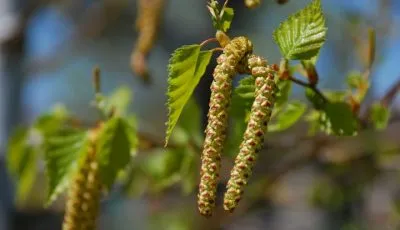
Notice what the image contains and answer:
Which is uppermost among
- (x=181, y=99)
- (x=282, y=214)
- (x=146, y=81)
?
(x=181, y=99)

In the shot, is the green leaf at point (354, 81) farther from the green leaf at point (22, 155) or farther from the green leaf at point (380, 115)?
the green leaf at point (22, 155)

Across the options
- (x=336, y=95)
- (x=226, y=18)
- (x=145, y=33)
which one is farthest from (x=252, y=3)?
(x=145, y=33)

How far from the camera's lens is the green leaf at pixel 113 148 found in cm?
76

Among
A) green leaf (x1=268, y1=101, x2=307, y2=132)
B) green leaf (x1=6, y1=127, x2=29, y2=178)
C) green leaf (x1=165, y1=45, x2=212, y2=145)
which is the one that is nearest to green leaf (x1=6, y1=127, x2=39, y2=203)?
green leaf (x1=6, y1=127, x2=29, y2=178)

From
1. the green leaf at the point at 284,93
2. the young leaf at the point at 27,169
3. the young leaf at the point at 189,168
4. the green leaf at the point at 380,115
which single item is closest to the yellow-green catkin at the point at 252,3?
the green leaf at the point at 284,93

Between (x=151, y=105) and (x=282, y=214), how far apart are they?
1.67 m

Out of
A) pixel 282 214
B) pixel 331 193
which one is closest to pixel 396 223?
pixel 331 193

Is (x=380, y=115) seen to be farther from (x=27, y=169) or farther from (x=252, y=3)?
(x=27, y=169)

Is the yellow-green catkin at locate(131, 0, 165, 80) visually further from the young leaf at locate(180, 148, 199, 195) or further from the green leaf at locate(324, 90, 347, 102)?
the green leaf at locate(324, 90, 347, 102)

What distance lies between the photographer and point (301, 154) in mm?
1219

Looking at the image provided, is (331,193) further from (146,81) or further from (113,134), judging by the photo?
(113,134)

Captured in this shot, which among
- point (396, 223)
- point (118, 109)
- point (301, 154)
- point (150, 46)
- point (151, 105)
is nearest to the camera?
point (118, 109)

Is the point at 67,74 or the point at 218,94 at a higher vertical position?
the point at 218,94

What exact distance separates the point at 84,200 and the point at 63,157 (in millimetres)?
63
